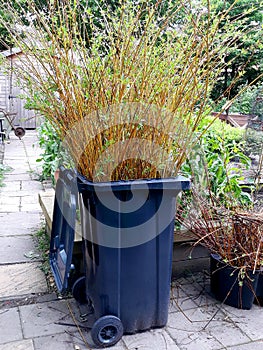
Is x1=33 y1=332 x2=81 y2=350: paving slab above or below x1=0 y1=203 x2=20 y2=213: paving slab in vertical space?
below

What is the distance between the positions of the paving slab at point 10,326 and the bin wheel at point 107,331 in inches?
14.3

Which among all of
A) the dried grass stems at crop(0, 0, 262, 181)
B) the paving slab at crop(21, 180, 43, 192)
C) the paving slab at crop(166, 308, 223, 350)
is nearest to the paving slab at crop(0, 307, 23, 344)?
the paving slab at crop(166, 308, 223, 350)

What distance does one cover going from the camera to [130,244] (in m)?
1.63

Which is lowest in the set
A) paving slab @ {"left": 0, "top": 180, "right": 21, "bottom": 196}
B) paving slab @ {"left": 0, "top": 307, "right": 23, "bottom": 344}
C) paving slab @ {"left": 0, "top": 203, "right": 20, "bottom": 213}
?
paving slab @ {"left": 0, "top": 307, "right": 23, "bottom": 344}

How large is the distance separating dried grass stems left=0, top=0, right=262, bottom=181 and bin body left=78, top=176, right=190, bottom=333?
84 mm

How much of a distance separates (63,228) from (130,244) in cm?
47

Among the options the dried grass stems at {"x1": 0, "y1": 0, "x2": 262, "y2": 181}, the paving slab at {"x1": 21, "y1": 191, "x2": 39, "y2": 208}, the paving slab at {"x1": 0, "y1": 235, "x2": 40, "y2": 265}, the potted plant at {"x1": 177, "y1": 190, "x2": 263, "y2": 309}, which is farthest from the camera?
the paving slab at {"x1": 21, "y1": 191, "x2": 39, "y2": 208}

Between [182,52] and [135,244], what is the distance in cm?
85

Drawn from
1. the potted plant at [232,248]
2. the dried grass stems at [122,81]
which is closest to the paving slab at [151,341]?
the potted plant at [232,248]

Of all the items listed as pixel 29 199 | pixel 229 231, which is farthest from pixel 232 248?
pixel 29 199

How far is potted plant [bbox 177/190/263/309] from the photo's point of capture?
1928 mm

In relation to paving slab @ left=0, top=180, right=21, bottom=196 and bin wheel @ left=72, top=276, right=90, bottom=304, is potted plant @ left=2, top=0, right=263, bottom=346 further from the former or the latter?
paving slab @ left=0, top=180, right=21, bottom=196

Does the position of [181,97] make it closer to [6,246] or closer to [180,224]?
[180,224]

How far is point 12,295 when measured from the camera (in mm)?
2062
